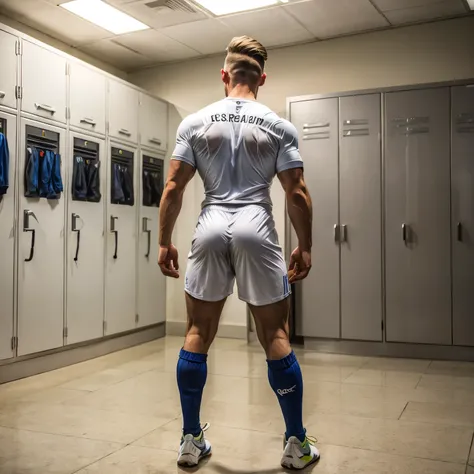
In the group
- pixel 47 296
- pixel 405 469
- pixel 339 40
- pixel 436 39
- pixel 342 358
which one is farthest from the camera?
pixel 339 40

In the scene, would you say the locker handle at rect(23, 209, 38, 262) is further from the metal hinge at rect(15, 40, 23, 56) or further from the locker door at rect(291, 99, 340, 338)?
the locker door at rect(291, 99, 340, 338)

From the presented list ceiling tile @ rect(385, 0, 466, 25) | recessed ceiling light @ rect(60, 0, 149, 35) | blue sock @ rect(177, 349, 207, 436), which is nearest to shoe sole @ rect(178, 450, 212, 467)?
blue sock @ rect(177, 349, 207, 436)

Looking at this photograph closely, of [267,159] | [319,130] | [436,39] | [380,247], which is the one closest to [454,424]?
[267,159]

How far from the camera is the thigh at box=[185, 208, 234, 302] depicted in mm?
2385

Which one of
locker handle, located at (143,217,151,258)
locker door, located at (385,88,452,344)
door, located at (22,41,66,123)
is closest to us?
door, located at (22,41,66,123)

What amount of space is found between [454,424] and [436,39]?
12.0ft

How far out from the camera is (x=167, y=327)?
6.39m

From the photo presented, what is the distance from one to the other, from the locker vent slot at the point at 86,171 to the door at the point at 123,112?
0.37 meters

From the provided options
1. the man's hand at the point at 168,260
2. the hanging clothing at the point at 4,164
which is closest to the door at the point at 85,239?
the hanging clothing at the point at 4,164

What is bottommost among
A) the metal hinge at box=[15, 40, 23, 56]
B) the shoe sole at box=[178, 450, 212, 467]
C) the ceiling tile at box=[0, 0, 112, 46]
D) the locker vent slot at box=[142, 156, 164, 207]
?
the shoe sole at box=[178, 450, 212, 467]

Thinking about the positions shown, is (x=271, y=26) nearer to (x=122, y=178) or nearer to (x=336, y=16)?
(x=336, y=16)

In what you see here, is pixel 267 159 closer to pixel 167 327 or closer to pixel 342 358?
pixel 342 358

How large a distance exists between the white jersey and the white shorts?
8cm

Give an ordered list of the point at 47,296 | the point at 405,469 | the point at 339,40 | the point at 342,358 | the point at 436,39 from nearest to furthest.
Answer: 1. the point at 405,469
2. the point at 47,296
3. the point at 342,358
4. the point at 436,39
5. the point at 339,40
